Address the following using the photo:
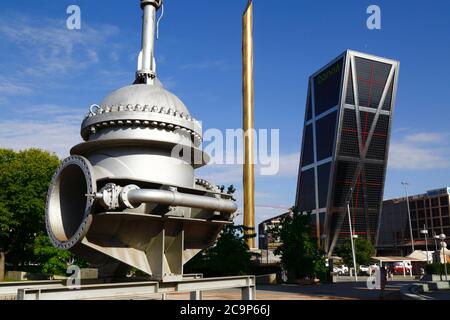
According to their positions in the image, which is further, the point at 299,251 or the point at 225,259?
the point at 299,251

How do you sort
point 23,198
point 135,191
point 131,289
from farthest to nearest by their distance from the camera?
point 23,198
point 135,191
point 131,289

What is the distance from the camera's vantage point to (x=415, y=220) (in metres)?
140

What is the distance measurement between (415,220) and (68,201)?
14268 cm

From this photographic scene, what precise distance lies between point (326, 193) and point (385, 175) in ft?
70.3

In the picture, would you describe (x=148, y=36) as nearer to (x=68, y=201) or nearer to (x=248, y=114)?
(x=68, y=201)

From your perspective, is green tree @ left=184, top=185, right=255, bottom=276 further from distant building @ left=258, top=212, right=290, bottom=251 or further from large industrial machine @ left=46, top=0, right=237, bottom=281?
large industrial machine @ left=46, top=0, right=237, bottom=281

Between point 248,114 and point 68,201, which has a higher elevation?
point 248,114

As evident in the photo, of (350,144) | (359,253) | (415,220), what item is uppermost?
(350,144)

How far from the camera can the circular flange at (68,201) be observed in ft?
44.9

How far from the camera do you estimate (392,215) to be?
500ft

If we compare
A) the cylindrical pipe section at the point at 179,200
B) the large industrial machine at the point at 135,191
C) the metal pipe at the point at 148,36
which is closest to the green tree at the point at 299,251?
the large industrial machine at the point at 135,191

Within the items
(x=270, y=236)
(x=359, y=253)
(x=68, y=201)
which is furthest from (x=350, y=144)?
(x=68, y=201)
